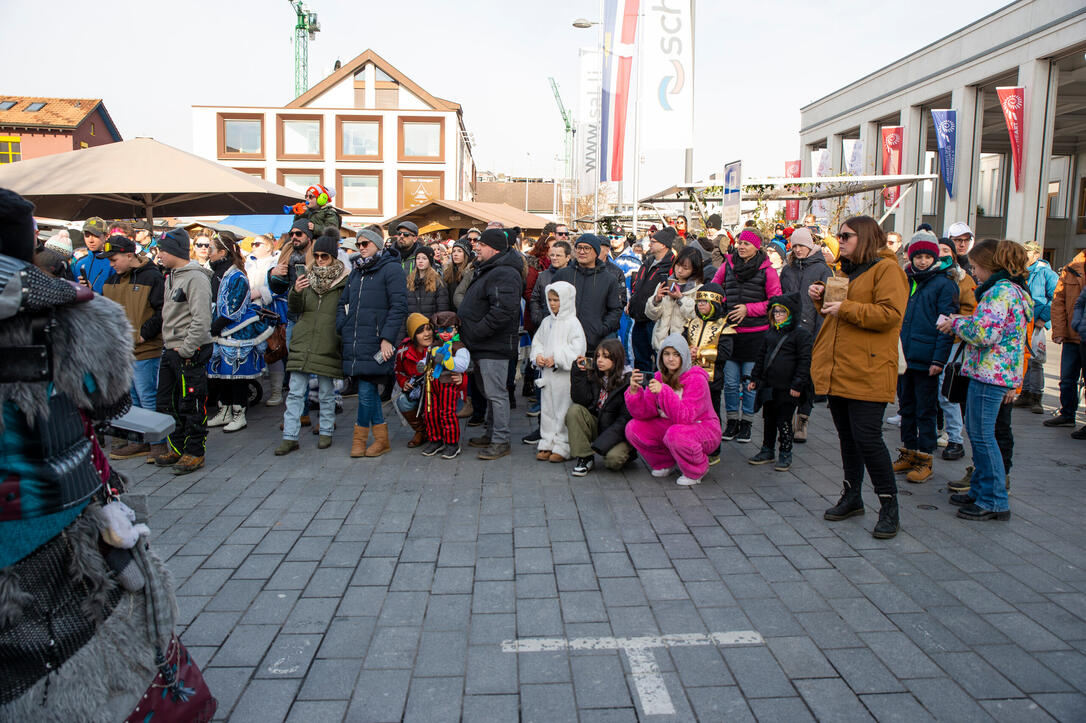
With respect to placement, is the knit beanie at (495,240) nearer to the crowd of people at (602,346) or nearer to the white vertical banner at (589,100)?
the crowd of people at (602,346)

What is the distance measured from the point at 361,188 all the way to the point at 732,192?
157 feet

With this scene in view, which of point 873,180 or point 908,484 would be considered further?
point 873,180

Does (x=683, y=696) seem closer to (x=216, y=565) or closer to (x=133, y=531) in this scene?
(x=133, y=531)

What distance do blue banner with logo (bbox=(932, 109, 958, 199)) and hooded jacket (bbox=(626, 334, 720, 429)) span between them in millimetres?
23756

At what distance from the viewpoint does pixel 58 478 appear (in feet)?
6.88

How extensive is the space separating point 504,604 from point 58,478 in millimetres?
2351

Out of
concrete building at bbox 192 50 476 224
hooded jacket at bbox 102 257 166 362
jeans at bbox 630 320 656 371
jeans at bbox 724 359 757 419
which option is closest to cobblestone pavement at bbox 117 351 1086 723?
hooded jacket at bbox 102 257 166 362

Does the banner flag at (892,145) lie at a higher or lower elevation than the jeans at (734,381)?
higher

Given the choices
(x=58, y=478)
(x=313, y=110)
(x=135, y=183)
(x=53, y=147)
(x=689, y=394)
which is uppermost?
(x=313, y=110)

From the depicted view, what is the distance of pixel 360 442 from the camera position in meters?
6.89

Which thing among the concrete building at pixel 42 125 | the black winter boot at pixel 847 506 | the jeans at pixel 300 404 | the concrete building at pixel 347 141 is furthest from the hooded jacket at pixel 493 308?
the concrete building at pixel 347 141

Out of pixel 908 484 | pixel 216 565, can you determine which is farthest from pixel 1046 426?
pixel 216 565

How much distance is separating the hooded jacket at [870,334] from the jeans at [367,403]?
3855 mm

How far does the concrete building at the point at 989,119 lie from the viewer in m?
22.0
